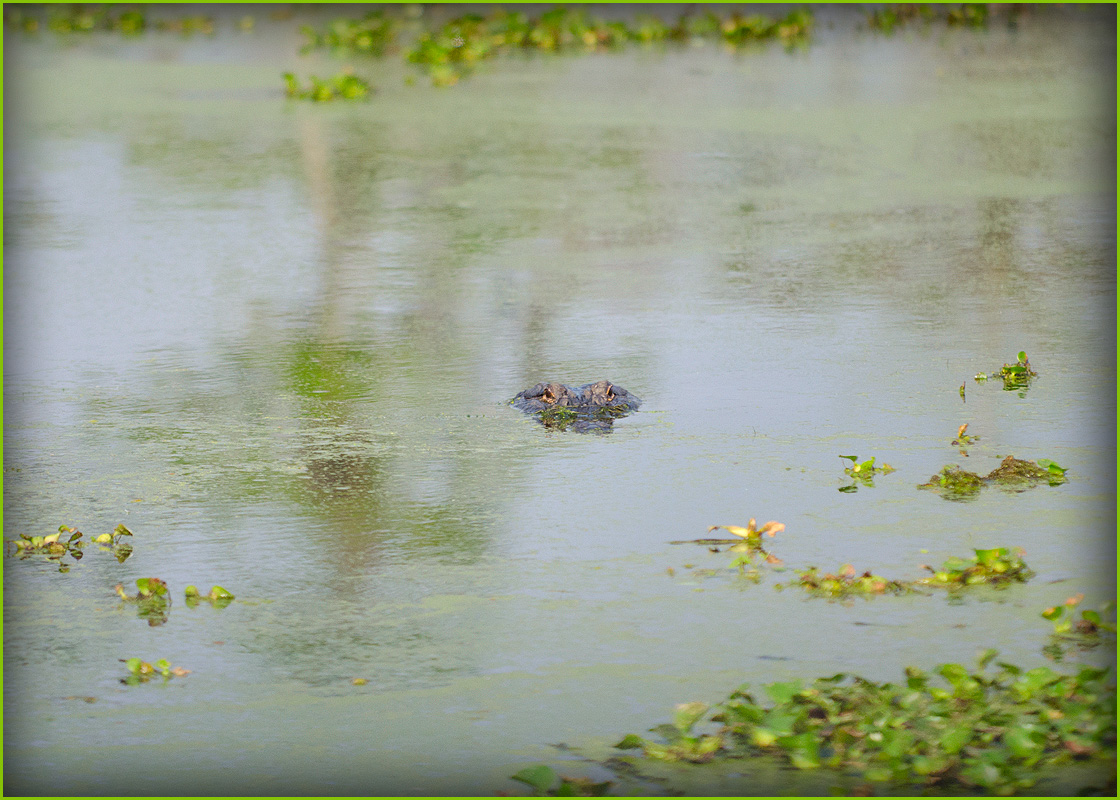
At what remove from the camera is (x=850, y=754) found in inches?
113

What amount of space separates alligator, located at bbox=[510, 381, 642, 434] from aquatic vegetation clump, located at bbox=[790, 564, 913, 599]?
4.33ft

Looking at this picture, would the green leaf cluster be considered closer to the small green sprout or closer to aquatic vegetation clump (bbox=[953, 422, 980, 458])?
the small green sprout

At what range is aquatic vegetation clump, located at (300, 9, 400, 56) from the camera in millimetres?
14125

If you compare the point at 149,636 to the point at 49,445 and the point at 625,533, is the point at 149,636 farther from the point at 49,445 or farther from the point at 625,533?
the point at 49,445

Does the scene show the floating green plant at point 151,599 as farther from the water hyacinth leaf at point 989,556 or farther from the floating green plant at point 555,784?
the water hyacinth leaf at point 989,556

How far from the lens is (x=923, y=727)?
9.57 feet

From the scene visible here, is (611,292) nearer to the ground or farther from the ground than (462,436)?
farther from the ground

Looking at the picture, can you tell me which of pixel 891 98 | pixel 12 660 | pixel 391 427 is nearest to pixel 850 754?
pixel 12 660

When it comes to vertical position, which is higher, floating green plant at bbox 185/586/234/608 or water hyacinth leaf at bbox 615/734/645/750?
floating green plant at bbox 185/586/234/608

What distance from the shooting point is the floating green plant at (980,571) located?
355cm

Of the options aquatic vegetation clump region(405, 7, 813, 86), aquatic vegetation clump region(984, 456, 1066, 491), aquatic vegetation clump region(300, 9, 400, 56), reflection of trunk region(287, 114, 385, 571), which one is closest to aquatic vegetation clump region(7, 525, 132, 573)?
reflection of trunk region(287, 114, 385, 571)

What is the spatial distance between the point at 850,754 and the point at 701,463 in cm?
164

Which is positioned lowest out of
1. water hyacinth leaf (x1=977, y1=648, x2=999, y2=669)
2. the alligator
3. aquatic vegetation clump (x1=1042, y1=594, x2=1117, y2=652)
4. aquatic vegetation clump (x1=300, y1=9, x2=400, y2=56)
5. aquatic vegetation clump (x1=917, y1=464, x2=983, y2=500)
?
water hyacinth leaf (x1=977, y1=648, x2=999, y2=669)

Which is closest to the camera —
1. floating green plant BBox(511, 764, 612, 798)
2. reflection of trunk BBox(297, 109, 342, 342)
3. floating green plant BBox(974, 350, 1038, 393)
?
floating green plant BBox(511, 764, 612, 798)
